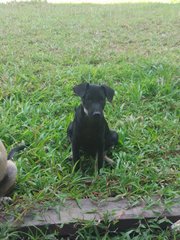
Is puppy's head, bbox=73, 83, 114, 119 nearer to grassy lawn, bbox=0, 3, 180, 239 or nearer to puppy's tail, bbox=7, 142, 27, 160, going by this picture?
grassy lawn, bbox=0, 3, 180, 239

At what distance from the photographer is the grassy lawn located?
3680 millimetres

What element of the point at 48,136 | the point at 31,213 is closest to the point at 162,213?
the point at 31,213

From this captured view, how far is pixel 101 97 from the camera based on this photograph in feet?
12.0

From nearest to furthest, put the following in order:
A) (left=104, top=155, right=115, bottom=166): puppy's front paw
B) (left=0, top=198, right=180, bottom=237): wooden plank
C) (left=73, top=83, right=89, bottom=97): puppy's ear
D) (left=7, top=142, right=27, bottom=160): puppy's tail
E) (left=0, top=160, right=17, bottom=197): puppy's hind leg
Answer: (left=0, top=198, right=180, bottom=237): wooden plank, (left=0, top=160, right=17, bottom=197): puppy's hind leg, (left=73, top=83, right=89, bottom=97): puppy's ear, (left=7, top=142, right=27, bottom=160): puppy's tail, (left=104, top=155, right=115, bottom=166): puppy's front paw

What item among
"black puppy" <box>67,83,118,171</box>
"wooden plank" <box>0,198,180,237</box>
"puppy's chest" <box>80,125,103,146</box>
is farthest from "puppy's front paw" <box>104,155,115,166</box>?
"wooden plank" <box>0,198,180,237</box>

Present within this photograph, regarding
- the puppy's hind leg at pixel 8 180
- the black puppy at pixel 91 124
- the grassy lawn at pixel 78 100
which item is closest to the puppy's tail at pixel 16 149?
the grassy lawn at pixel 78 100

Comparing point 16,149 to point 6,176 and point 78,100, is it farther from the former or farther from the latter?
point 78,100

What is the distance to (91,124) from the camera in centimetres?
372

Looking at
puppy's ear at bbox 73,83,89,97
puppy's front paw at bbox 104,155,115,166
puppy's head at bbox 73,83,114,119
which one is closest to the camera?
puppy's head at bbox 73,83,114,119

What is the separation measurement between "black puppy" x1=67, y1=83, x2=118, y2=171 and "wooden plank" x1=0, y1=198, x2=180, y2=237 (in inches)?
24.2

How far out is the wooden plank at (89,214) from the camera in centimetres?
318

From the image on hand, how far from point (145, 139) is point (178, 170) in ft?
2.08

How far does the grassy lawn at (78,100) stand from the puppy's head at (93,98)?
0.66 metres

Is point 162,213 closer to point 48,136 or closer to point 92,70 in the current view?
point 48,136
